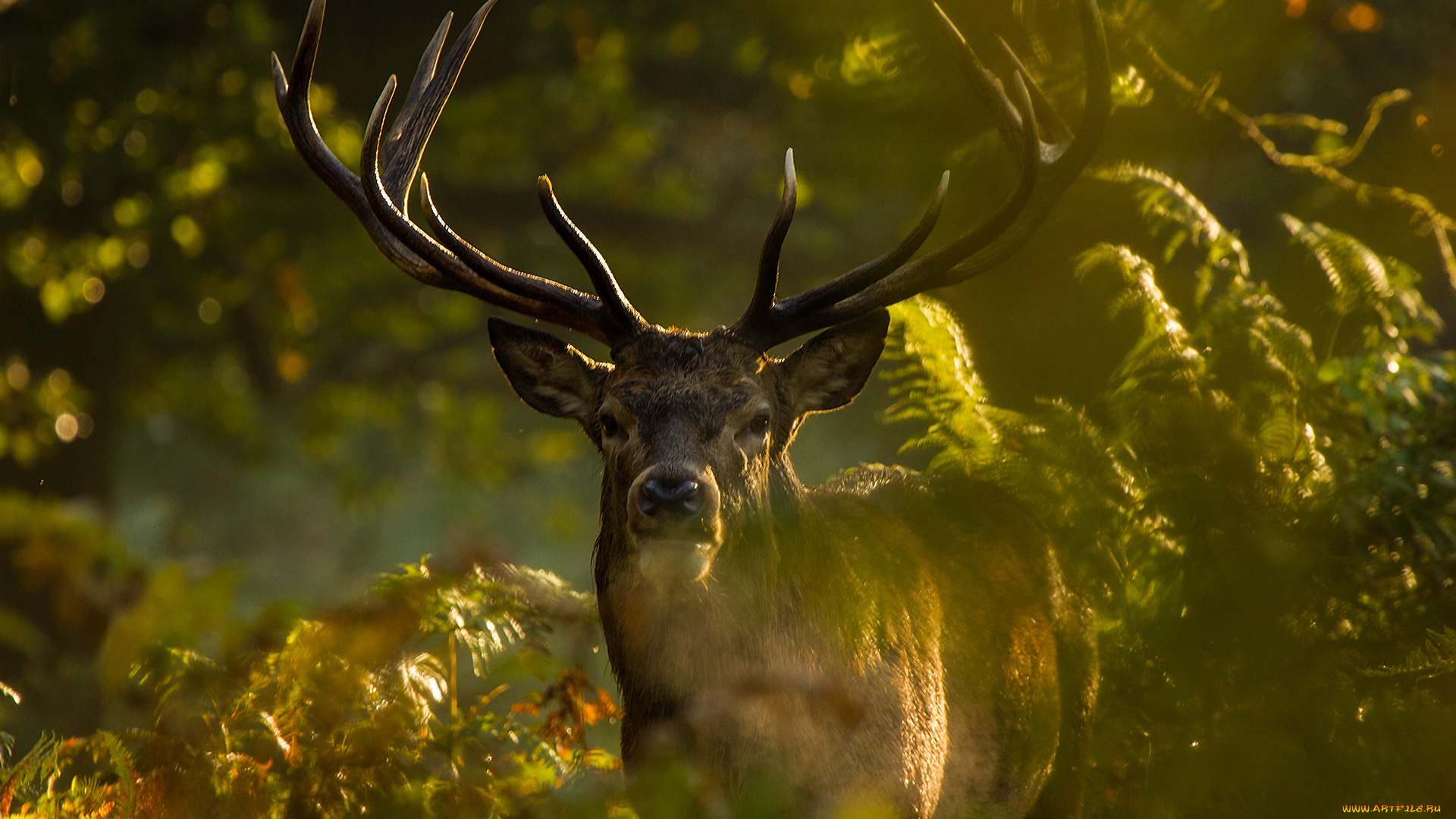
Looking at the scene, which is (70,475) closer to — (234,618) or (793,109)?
(793,109)

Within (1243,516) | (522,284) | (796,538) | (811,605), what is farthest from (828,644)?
(522,284)

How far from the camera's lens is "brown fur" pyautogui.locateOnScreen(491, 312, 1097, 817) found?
10.1 feet

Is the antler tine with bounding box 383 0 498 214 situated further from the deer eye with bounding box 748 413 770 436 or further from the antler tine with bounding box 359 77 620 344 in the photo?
the deer eye with bounding box 748 413 770 436

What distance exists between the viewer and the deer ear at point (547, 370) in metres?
3.75

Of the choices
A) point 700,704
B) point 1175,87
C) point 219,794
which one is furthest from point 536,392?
point 1175,87

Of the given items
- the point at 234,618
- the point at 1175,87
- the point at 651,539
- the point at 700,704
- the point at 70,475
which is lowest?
the point at 70,475

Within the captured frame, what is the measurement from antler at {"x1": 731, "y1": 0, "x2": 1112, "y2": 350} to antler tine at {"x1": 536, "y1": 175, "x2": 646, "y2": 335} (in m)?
0.32

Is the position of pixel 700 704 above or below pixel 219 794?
below

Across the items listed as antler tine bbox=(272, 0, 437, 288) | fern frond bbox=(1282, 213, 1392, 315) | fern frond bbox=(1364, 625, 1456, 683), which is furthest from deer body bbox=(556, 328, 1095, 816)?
fern frond bbox=(1282, 213, 1392, 315)

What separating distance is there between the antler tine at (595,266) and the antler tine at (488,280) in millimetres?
61

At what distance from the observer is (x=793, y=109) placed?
34.8 ft

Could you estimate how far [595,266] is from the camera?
352 cm

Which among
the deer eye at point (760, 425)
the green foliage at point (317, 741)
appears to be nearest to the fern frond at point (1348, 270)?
the deer eye at point (760, 425)

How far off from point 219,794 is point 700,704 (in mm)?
1285
